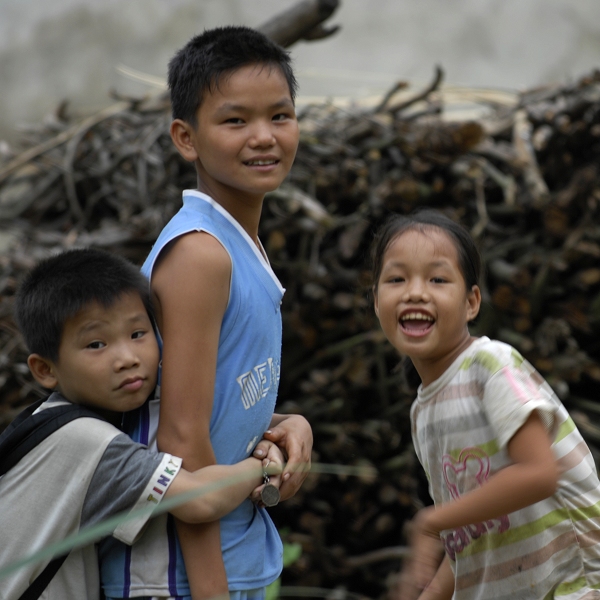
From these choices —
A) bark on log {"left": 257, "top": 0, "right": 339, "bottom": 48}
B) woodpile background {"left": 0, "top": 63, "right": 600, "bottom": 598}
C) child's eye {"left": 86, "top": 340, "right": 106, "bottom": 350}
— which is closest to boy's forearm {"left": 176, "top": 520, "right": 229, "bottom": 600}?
child's eye {"left": 86, "top": 340, "right": 106, "bottom": 350}

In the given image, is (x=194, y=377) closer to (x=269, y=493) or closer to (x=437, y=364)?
(x=269, y=493)

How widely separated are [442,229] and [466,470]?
0.53m

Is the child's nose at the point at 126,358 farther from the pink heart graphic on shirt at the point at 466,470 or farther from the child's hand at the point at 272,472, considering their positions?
the pink heart graphic on shirt at the point at 466,470

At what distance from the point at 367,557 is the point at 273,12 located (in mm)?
4933

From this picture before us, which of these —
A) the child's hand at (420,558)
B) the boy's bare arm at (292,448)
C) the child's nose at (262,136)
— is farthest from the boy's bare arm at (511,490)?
the child's nose at (262,136)

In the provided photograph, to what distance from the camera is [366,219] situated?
3.89 metres

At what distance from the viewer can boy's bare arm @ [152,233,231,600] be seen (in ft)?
5.70

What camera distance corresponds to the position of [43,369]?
72.3 inches

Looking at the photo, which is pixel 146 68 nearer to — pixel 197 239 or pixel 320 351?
pixel 320 351

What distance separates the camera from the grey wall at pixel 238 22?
7.44m

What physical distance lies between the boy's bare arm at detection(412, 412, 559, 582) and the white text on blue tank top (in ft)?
1.38

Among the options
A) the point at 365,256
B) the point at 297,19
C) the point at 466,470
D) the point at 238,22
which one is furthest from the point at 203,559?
the point at 238,22

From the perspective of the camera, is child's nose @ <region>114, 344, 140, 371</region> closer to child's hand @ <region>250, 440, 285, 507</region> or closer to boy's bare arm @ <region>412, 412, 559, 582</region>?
child's hand @ <region>250, 440, 285, 507</region>

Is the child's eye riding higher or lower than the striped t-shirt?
higher
